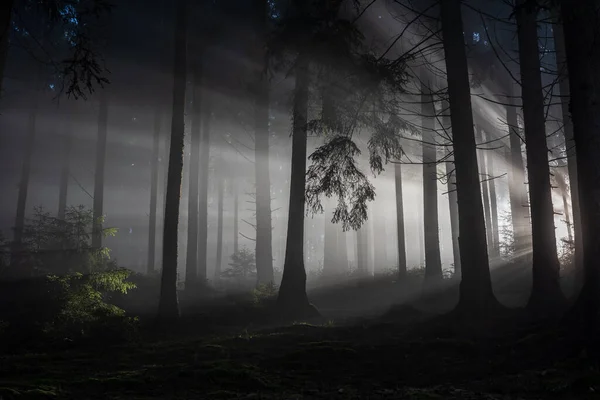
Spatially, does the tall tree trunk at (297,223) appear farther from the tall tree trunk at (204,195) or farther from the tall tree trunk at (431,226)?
the tall tree trunk at (204,195)

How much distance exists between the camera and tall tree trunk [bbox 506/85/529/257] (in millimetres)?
22781

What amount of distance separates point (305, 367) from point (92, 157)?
1405 inches

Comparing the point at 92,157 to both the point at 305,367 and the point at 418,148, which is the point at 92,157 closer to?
the point at 418,148

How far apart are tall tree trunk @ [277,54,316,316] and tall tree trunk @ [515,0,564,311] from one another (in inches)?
253

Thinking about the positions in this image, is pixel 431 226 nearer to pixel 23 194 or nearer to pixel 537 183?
pixel 537 183

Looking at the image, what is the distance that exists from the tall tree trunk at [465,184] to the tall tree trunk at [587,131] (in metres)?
2.66

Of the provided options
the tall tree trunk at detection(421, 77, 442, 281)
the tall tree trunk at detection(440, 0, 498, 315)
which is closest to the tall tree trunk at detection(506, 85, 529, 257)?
the tall tree trunk at detection(421, 77, 442, 281)

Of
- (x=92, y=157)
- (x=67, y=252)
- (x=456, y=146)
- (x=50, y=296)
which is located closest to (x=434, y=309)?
(x=456, y=146)

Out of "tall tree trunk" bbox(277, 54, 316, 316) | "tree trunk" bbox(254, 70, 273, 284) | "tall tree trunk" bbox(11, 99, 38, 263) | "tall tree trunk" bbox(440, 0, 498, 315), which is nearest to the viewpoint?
"tall tree trunk" bbox(440, 0, 498, 315)

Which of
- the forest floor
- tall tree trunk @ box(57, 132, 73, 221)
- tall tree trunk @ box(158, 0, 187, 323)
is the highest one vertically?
tall tree trunk @ box(57, 132, 73, 221)

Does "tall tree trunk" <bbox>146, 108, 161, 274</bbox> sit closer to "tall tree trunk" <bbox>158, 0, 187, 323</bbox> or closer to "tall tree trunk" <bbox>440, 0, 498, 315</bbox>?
"tall tree trunk" <bbox>158, 0, 187, 323</bbox>

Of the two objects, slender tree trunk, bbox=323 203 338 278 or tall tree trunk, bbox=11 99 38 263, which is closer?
tall tree trunk, bbox=11 99 38 263

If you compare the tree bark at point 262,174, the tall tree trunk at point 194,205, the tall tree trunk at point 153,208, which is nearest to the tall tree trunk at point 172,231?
the tree bark at point 262,174

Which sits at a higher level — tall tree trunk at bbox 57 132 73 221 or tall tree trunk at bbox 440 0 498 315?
tall tree trunk at bbox 57 132 73 221
